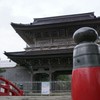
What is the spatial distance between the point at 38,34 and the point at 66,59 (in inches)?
152

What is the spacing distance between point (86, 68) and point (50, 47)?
17986 millimetres

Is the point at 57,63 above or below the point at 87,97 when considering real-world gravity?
above

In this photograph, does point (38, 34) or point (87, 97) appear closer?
point (87, 97)

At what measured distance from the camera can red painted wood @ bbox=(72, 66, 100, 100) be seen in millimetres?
1705

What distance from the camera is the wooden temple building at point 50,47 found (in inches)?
728

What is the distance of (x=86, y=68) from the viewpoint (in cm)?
180

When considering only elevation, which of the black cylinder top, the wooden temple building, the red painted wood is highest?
the wooden temple building

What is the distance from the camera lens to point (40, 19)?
23156 mm

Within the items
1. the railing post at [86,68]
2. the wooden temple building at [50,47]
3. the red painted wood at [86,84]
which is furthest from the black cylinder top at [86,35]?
the wooden temple building at [50,47]

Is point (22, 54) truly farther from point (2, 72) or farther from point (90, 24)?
point (90, 24)

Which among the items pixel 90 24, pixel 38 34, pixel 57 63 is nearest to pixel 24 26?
pixel 38 34

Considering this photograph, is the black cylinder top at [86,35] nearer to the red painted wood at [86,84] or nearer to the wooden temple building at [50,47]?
the red painted wood at [86,84]

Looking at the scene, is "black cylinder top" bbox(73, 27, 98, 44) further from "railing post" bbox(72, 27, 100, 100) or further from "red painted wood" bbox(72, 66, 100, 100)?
"red painted wood" bbox(72, 66, 100, 100)

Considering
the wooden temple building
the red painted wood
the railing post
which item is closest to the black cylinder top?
the railing post
